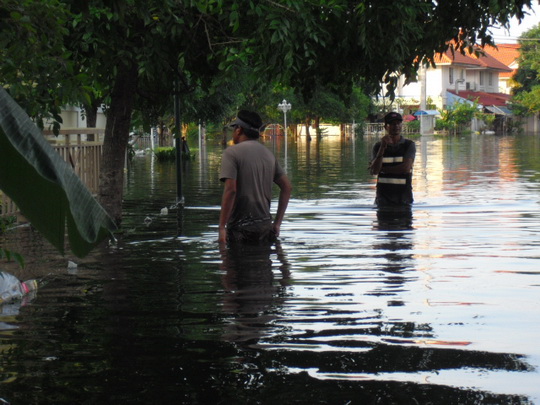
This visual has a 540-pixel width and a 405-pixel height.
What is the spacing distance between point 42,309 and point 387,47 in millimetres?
6165

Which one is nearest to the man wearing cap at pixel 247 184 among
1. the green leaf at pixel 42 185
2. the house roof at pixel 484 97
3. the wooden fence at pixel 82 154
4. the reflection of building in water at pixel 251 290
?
the reflection of building in water at pixel 251 290

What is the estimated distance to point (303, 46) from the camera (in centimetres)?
1309

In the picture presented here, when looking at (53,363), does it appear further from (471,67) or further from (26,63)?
(471,67)

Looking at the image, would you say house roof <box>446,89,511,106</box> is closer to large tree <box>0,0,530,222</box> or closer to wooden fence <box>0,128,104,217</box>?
wooden fence <box>0,128,104,217</box>

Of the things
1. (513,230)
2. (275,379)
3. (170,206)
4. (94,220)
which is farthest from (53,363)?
(170,206)

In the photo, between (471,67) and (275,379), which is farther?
(471,67)

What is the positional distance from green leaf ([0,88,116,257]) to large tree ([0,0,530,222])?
8360 millimetres

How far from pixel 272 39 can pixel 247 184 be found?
2.49 meters

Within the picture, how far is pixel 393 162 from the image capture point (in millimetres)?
14969

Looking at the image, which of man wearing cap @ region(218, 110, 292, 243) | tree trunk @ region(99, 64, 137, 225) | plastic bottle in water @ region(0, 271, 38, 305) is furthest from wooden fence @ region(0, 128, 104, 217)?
plastic bottle in water @ region(0, 271, 38, 305)

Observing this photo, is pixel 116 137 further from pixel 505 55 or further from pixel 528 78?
pixel 505 55

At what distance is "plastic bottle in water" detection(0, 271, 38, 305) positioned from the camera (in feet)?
30.6

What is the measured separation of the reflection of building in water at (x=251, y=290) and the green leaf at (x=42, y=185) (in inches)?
150

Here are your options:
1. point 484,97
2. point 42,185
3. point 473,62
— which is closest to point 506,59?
point 484,97
